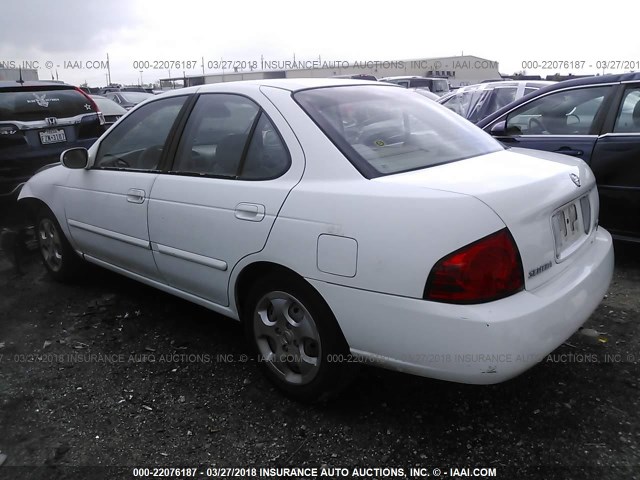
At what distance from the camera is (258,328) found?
2.75 m

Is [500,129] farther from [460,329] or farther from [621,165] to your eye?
[460,329]

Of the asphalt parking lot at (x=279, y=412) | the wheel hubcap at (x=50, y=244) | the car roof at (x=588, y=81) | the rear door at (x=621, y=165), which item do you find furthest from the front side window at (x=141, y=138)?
the rear door at (x=621, y=165)

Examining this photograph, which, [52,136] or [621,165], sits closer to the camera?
[621,165]

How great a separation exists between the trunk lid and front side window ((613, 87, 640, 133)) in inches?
70.0

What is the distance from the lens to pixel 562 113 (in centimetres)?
460

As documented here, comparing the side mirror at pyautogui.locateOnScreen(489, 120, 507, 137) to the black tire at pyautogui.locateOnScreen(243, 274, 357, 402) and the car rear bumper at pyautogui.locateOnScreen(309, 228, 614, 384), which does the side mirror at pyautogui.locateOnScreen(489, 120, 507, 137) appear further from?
the black tire at pyautogui.locateOnScreen(243, 274, 357, 402)

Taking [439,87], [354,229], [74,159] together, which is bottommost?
[354,229]

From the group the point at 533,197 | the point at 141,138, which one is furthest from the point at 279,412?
the point at 141,138

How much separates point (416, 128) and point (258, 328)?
52.7 inches

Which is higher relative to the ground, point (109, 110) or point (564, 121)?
point (109, 110)

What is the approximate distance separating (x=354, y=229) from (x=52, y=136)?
5.17 metres

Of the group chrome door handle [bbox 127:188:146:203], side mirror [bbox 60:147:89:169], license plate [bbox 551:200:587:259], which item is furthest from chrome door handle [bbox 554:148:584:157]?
side mirror [bbox 60:147:89:169]

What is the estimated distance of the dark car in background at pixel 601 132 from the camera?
403 cm

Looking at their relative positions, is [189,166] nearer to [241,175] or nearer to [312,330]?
[241,175]
